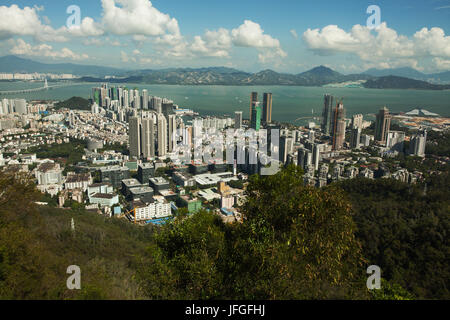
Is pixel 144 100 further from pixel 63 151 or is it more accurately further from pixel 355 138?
pixel 355 138

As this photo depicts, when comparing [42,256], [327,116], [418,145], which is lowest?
[418,145]

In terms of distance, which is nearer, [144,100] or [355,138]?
[355,138]

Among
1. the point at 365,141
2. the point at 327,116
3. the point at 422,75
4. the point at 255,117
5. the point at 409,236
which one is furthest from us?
the point at 422,75

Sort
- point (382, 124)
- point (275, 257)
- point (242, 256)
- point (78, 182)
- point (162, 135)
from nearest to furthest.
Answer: point (275, 257), point (242, 256), point (78, 182), point (162, 135), point (382, 124)

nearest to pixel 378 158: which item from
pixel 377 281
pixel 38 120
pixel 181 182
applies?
pixel 181 182

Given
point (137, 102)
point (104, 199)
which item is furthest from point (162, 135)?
point (137, 102)
